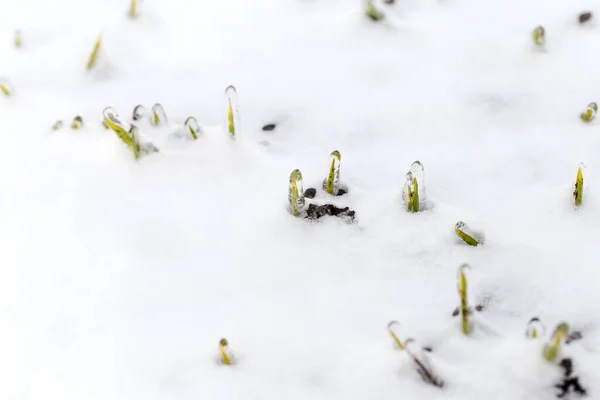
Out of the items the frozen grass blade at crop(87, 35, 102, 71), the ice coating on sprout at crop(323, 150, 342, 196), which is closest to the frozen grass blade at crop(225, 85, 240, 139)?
the ice coating on sprout at crop(323, 150, 342, 196)

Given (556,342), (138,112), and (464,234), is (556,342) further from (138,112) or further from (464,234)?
(138,112)

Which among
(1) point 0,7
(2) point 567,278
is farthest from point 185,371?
(1) point 0,7

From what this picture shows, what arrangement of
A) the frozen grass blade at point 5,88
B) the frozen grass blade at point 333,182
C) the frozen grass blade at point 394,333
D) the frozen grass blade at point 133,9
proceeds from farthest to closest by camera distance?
the frozen grass blade at point 133,9, the frozen grass blade at point 5,88, the frozen grass blade at point 333,182, the frozen grass blade at point 394,333

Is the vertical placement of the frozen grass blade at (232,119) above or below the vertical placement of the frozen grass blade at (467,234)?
above

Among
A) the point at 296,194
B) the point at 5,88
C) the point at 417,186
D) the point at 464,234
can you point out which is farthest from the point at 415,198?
the point at 5,88

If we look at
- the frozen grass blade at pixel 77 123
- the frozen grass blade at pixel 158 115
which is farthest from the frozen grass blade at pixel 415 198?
the frozen grass blade at pixel 77 123

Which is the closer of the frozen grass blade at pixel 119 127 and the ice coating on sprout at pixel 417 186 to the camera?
the ice coating on sprout at pixel 417 186

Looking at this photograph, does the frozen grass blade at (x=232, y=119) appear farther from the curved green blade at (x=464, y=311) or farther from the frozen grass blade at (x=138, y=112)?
the curved green blade at (x=464, y=311)
